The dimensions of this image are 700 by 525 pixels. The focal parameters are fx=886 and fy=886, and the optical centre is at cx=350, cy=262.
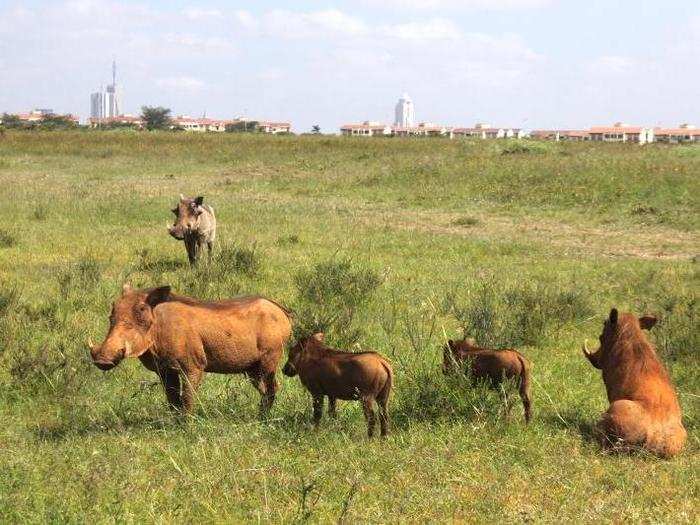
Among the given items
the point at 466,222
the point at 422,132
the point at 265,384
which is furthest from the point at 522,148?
the point at 422,132

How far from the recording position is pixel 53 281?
11.7 meters

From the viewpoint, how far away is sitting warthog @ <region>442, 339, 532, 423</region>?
5984mm

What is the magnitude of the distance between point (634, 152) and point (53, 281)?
2670 centimetres

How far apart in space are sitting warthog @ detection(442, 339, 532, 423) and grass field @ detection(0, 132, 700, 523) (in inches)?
5.9

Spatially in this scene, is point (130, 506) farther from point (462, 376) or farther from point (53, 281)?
point (53, 281)

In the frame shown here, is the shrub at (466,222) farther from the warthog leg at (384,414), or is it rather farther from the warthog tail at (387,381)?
the warthog tail at (387,381)

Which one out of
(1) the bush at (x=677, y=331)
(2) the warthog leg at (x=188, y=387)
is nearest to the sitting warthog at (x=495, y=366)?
(2) the warthog leg at (x=188, y=387)

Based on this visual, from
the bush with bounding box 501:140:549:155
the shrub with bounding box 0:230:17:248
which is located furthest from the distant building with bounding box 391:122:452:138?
the shrub with bounding box 0:230:17:248

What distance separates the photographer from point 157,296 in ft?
18.8

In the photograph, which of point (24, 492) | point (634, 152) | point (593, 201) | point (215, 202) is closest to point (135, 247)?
point (215, 202)

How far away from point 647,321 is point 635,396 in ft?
2.52

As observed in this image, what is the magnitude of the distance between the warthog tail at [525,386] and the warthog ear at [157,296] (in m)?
2.40

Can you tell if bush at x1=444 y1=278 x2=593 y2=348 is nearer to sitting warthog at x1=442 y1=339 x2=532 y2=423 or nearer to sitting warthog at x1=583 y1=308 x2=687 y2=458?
sitting warthog at x1=442 y1=339 x2=532 y2=423

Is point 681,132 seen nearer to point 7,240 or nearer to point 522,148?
point 522,148
